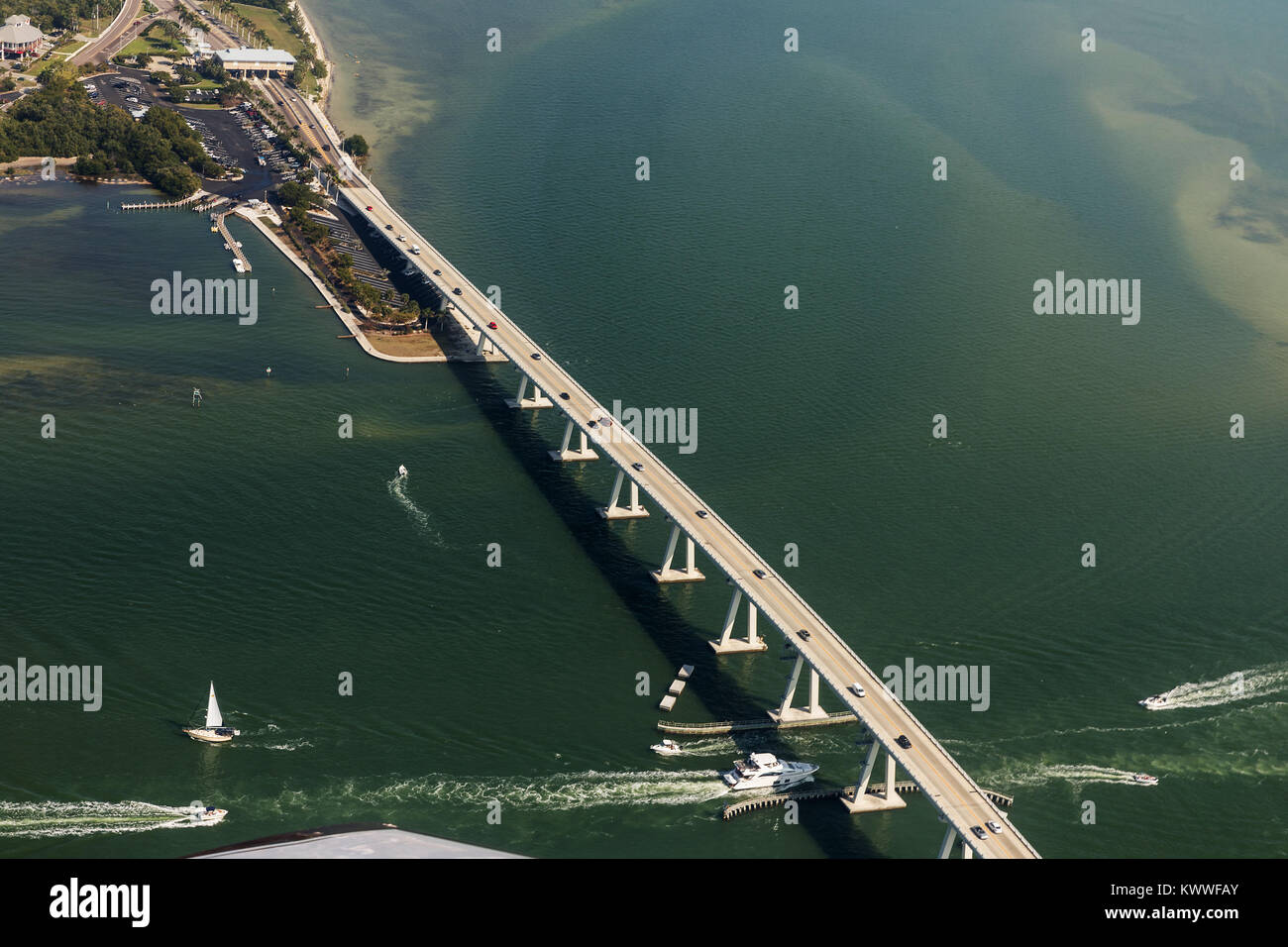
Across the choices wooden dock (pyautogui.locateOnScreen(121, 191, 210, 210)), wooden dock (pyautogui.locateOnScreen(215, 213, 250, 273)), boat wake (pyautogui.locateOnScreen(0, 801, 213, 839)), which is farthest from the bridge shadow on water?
wooden dock (pyautogui.locateOnScreen(121, 191, 210, 210))

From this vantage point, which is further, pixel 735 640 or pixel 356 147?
pixel 356 147

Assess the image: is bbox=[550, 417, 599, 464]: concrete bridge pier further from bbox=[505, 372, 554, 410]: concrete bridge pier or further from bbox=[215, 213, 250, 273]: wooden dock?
bbox=[215, 213, 250, 273]: wooden dock

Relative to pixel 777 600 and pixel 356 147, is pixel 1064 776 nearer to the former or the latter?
pixel 777 600

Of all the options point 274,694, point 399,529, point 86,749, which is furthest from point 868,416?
point 86,749

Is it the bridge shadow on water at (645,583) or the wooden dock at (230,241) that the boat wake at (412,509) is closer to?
the bridge shadow on water at (645,583)

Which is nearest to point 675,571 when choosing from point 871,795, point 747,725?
point 747,725

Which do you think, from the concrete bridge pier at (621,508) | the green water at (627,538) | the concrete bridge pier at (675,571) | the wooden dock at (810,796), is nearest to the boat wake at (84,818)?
the green water at (627,538)
